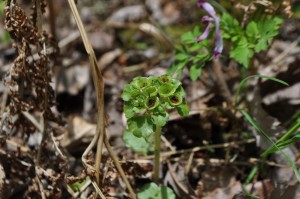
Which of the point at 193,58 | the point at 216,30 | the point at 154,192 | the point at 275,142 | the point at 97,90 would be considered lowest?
the point at 154,192

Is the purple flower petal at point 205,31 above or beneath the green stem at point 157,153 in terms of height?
above

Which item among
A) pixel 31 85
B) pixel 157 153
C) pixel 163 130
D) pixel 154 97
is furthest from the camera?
pixel 163 130

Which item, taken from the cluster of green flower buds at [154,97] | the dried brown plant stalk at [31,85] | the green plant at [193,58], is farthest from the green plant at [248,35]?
the dried brown plant stalk at [31,85]

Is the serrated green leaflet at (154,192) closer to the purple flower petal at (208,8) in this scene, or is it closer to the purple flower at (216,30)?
the purple flower at (216,30)

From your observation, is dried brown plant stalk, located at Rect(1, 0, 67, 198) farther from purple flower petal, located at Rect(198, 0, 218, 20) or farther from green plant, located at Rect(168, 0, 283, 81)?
purple flower petal, located at Rect(198, 0, 218, 20)

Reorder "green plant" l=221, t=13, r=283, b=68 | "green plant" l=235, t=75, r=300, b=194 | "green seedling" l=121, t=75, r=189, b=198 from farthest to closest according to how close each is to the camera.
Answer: "green plant" l=221, t=13, r=283, b=68, "green plant" l=235, t=75, r=300, b=194, "green seedling" l=121, t=75, r=189, b=198

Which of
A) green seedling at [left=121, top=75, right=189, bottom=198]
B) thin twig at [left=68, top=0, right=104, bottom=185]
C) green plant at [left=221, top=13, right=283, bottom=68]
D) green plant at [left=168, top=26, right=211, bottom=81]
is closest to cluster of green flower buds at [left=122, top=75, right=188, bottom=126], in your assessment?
green seedling at [left=121, top=75, right=189, bottom=198]

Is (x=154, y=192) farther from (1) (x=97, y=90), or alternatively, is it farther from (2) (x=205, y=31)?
(2) (x=205, y=31)

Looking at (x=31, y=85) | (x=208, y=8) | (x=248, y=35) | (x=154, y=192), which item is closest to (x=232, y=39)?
(x=248, y=35)
